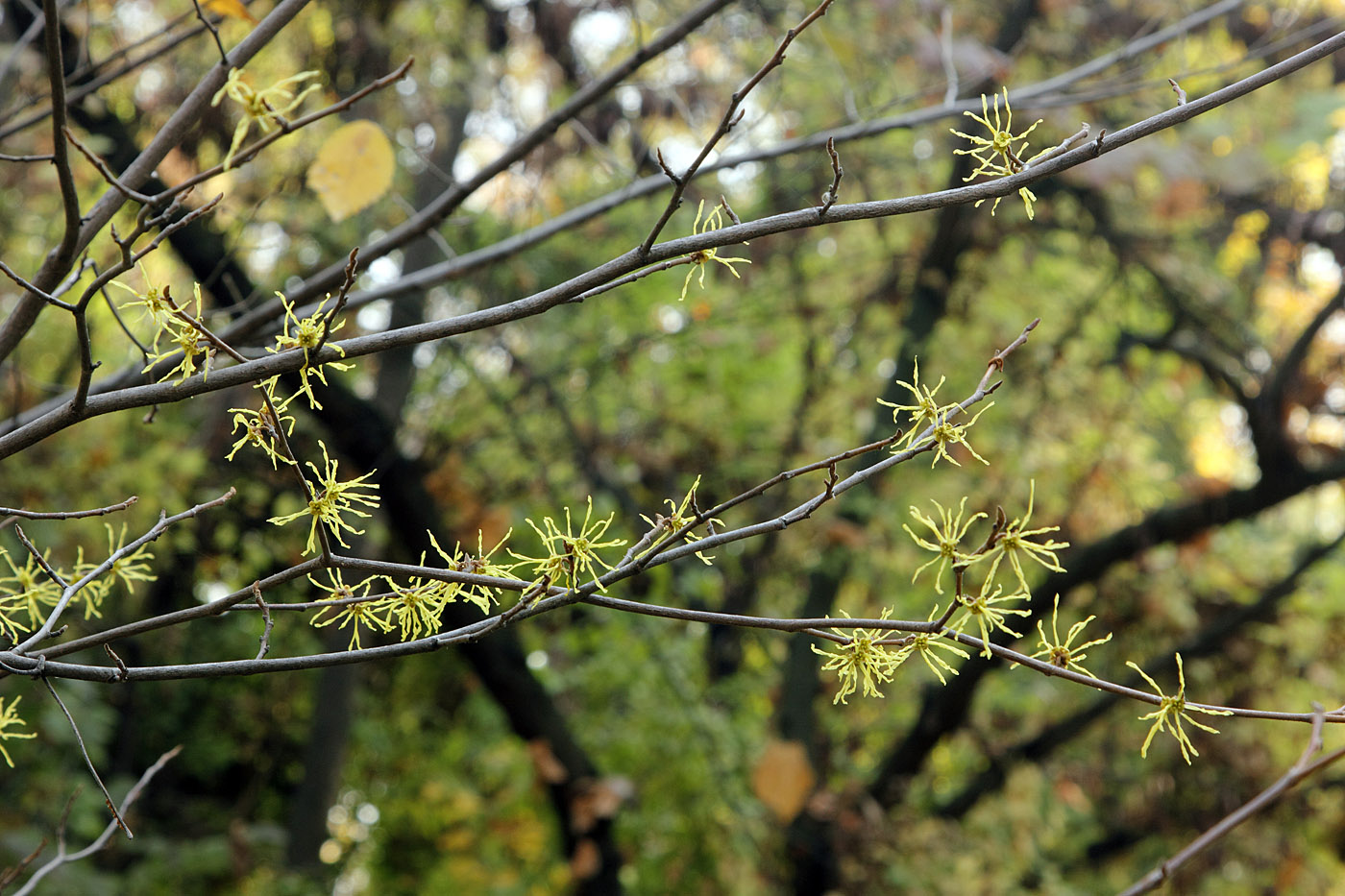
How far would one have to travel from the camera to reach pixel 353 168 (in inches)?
68.8

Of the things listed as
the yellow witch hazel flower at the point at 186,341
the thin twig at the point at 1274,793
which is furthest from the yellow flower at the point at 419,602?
the thin twig at the point at 1274,793

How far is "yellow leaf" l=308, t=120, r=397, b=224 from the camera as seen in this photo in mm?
1737

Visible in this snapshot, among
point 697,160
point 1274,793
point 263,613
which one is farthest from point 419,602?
point 1274,793

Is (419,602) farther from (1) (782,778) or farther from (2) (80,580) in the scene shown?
(1) (782,778)

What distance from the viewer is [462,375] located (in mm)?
5418

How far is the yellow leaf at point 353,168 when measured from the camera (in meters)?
1.74

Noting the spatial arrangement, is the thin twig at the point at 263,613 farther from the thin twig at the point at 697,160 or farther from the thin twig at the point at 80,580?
the thin twig at the point at 697,160

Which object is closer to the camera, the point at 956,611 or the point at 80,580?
the point at 956,611

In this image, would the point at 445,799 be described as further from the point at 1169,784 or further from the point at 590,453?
Result: the point at 1169,784

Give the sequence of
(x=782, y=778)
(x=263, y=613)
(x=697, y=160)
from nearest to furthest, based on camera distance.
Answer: (x=697, y=160), (x=263, y=613), (x=782, y=778)

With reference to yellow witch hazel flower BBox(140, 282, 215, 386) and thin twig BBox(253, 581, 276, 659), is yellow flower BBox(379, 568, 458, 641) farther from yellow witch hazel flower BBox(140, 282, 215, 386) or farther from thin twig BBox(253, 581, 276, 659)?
yellow witch hazel flower BBox(140, 282, 215, 386)

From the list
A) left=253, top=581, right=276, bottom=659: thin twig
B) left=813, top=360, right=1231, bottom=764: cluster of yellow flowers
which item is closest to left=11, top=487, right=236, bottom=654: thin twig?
left=253, top=581, right=276, bottom=659: thin twig

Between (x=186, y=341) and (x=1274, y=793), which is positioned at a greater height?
(x=186, y=341)

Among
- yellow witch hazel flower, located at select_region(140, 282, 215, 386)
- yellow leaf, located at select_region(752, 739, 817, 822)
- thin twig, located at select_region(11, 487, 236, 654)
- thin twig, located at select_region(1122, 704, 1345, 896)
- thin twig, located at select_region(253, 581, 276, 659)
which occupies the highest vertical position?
yellow witch hazel flower, located at select_region(140, 282, 215, 386)
